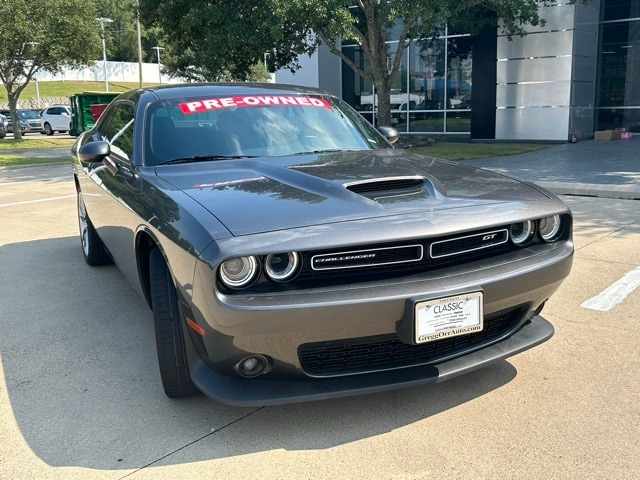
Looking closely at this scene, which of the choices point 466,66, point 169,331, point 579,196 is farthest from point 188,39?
point 169,331

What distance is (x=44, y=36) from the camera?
73.5 feet

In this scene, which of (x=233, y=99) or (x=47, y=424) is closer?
(x=47, y=424)

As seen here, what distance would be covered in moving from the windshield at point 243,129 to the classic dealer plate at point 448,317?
162cm

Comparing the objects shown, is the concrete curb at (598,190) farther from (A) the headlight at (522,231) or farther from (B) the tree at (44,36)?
(B) the tree at (44,36)

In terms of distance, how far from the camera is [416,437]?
2.70 meters

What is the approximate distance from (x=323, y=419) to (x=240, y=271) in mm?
868

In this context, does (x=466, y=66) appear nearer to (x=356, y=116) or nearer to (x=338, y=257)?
(x=356, y=116)

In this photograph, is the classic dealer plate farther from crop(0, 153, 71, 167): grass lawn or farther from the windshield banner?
crop(0, 153, 71, 167): grass lawn

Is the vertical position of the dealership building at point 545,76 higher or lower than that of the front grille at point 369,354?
higher

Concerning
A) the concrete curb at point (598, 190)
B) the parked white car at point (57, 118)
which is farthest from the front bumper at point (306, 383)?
the parked white car at point (57, 118)

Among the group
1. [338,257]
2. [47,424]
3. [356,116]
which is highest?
[356,116]

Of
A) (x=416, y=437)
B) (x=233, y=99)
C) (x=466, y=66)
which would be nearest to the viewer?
(x=416, y=437)

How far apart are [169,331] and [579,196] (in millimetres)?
8252

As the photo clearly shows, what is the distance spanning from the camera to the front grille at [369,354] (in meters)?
2.59
